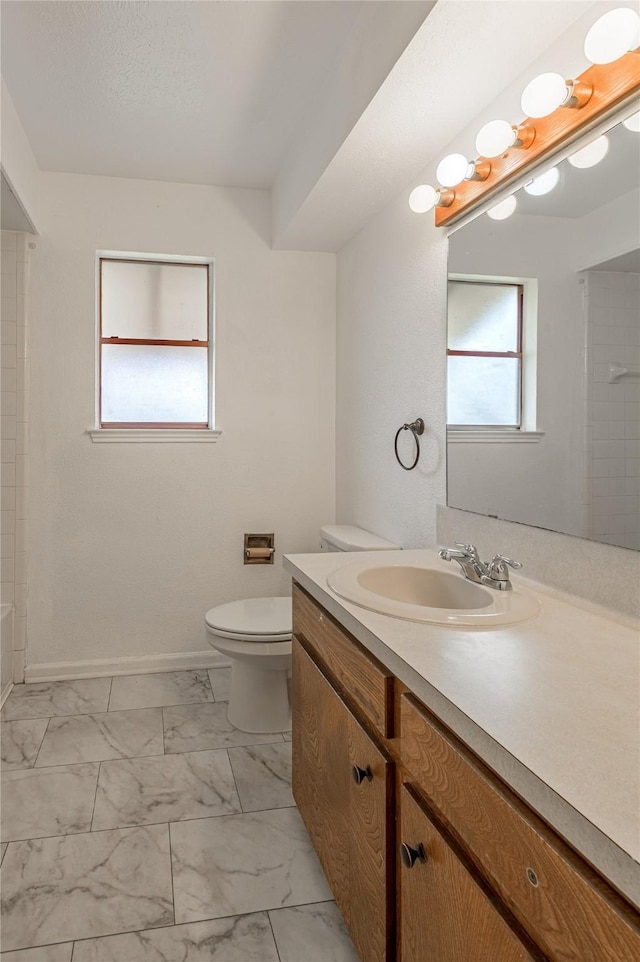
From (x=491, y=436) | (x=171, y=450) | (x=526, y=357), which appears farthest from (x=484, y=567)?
(x=171, y=450)

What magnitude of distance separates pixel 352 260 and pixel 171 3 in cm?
143

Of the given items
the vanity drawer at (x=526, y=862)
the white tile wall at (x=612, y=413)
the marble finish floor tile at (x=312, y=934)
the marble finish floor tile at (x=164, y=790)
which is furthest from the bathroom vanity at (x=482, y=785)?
the marble finish floor tile at (x=164, y=790)

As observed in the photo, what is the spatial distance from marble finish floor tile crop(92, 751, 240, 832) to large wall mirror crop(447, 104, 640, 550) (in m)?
1.28

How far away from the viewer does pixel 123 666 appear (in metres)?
3.29

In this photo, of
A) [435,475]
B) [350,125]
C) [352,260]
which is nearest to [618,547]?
[435,475]

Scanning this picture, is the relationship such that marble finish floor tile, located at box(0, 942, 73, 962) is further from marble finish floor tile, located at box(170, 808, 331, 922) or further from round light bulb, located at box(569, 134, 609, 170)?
round light bulb, located at box(569, 134, 609, 170)

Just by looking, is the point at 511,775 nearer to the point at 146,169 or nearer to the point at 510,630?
the point at 510,630

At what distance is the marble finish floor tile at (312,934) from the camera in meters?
1.50

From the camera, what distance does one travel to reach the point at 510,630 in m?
1.25

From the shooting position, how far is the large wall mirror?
1.30m

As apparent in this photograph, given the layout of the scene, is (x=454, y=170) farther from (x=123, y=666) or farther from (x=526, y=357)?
(x=123, y=666)

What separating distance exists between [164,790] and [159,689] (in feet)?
3.03

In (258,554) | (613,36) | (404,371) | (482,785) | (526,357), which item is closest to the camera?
(482,785)

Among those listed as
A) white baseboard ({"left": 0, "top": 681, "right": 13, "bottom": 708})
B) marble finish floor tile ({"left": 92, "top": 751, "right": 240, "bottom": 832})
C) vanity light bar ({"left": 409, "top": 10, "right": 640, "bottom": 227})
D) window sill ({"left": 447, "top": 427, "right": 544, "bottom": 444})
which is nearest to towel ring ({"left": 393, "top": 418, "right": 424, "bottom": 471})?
window sill ({"left": 447, "top": 427, "right": 544, "bottom": 444})
